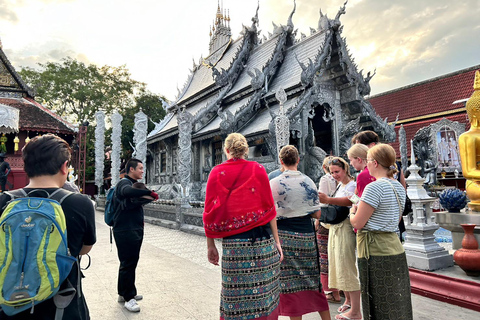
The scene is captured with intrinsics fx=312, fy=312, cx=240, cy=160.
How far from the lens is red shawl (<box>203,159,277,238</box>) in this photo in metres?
2.38

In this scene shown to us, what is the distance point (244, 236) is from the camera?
7.80 ft

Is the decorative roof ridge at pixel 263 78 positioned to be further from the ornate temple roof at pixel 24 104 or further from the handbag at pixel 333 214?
the ornate temple roof at pixel 24 104

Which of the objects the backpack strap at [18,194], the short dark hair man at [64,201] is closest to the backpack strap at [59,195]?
the short dark hair man at [64,201]

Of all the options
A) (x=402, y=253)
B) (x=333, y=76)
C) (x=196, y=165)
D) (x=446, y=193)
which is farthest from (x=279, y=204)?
(x=196, y=165)

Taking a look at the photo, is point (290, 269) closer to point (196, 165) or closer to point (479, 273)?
point (479, 273)

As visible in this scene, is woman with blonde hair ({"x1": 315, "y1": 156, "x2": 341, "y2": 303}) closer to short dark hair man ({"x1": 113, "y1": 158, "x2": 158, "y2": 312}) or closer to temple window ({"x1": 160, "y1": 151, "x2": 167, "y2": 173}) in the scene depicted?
short dark hair man ({"x1": 113, "y1": 158, "x2": 158, "y2": 312})

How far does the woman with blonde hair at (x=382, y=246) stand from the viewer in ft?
7.76

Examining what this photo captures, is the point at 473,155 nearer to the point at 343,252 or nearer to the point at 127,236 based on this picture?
the point at 343,252

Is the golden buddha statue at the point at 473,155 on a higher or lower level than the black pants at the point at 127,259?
higher

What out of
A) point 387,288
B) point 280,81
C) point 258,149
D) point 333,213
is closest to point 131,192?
point 333,213

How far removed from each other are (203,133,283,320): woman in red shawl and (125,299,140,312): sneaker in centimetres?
153

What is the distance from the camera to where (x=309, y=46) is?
42.5 ft

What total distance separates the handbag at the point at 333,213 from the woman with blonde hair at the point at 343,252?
11 cm

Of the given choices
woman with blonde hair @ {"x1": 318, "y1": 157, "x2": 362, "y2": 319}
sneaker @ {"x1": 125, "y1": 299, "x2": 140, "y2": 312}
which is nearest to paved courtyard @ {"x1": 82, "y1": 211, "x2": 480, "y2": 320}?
sneaker @ {"x1": 125, "y1": 299, "x2": 140, "y2": 312}
